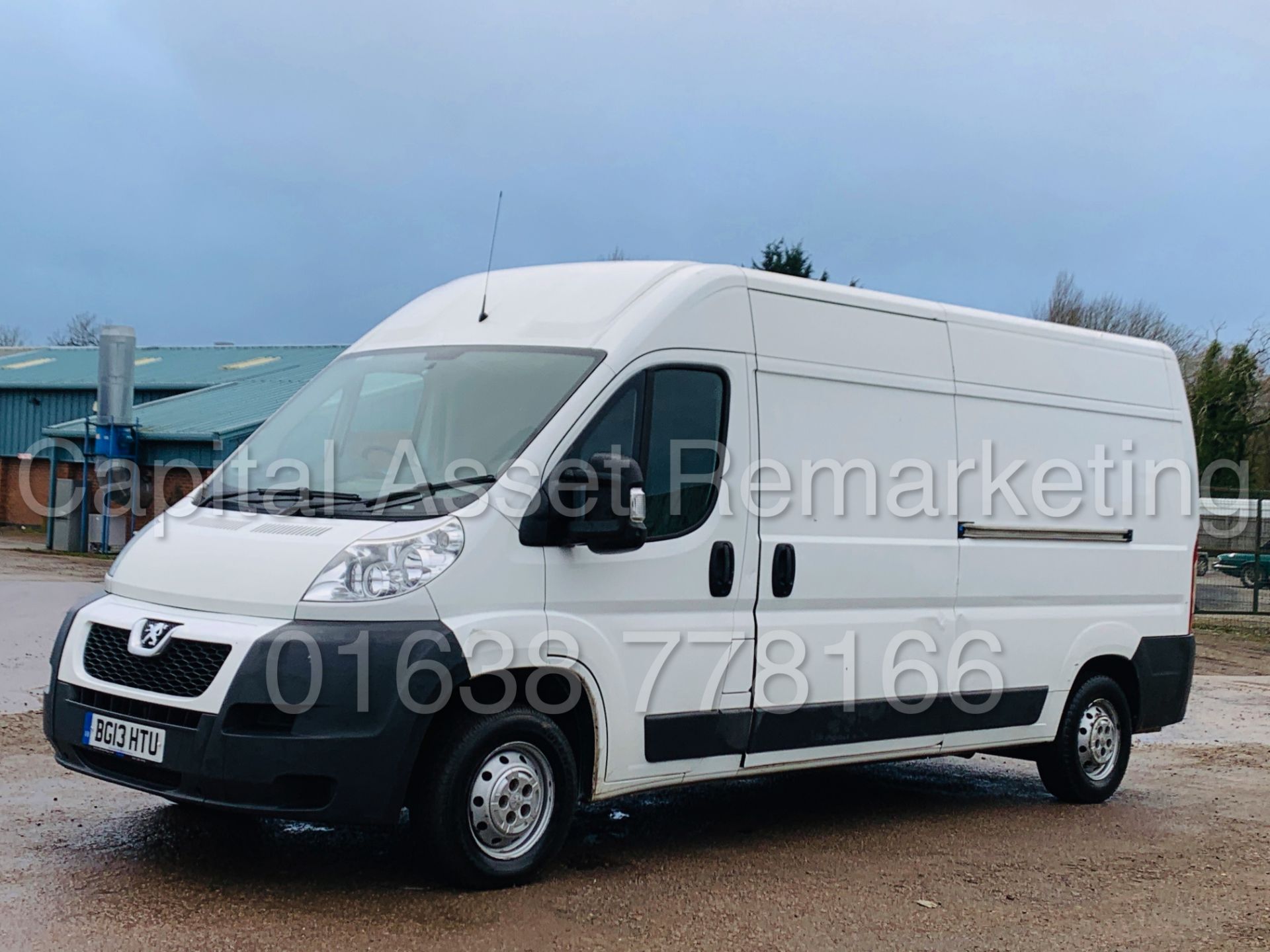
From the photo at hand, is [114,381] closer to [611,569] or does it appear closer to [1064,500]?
[1064,500]

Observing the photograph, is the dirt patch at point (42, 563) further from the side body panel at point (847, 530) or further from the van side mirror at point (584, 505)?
the van side mirror at point (584, 505)

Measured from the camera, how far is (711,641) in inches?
266

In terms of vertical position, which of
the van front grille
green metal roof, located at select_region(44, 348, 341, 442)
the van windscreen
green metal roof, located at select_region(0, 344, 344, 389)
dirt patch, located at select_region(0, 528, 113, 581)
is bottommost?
dirt patch, located at select_region(0, 528, 113, 581)

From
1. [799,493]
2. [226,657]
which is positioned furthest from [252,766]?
[799,493]

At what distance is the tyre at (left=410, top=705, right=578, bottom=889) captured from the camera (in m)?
5.79

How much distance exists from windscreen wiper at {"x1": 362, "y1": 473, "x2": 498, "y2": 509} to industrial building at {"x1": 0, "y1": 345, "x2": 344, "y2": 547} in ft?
83.4

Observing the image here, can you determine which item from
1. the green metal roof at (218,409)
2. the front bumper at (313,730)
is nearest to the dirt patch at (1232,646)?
the front bumper at (313,730)

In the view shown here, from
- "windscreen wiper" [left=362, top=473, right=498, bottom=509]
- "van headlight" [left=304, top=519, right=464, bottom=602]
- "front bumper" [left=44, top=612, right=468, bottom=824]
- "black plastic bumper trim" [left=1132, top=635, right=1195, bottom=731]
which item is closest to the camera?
"front bumper" [left=44, top=612, right=468, bottom=824]

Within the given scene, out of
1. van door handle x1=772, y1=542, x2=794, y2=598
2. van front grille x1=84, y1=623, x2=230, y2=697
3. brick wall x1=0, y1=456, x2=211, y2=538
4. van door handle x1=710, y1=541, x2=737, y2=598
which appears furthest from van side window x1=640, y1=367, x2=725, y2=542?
brick wall x1=0, y1=456, x2=211, y2=538

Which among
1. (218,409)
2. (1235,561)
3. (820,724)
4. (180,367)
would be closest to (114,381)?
(218,409)

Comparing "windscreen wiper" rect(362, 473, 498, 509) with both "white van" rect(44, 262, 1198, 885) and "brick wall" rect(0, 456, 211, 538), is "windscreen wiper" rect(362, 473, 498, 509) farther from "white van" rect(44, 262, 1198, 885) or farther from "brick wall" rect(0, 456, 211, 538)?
"brick wall" rect(0, 456, 211, 538)

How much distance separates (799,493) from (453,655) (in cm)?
214

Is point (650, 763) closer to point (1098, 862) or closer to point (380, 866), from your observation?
point (380, 866)

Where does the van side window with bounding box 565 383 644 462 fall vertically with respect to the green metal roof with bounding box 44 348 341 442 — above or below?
below
